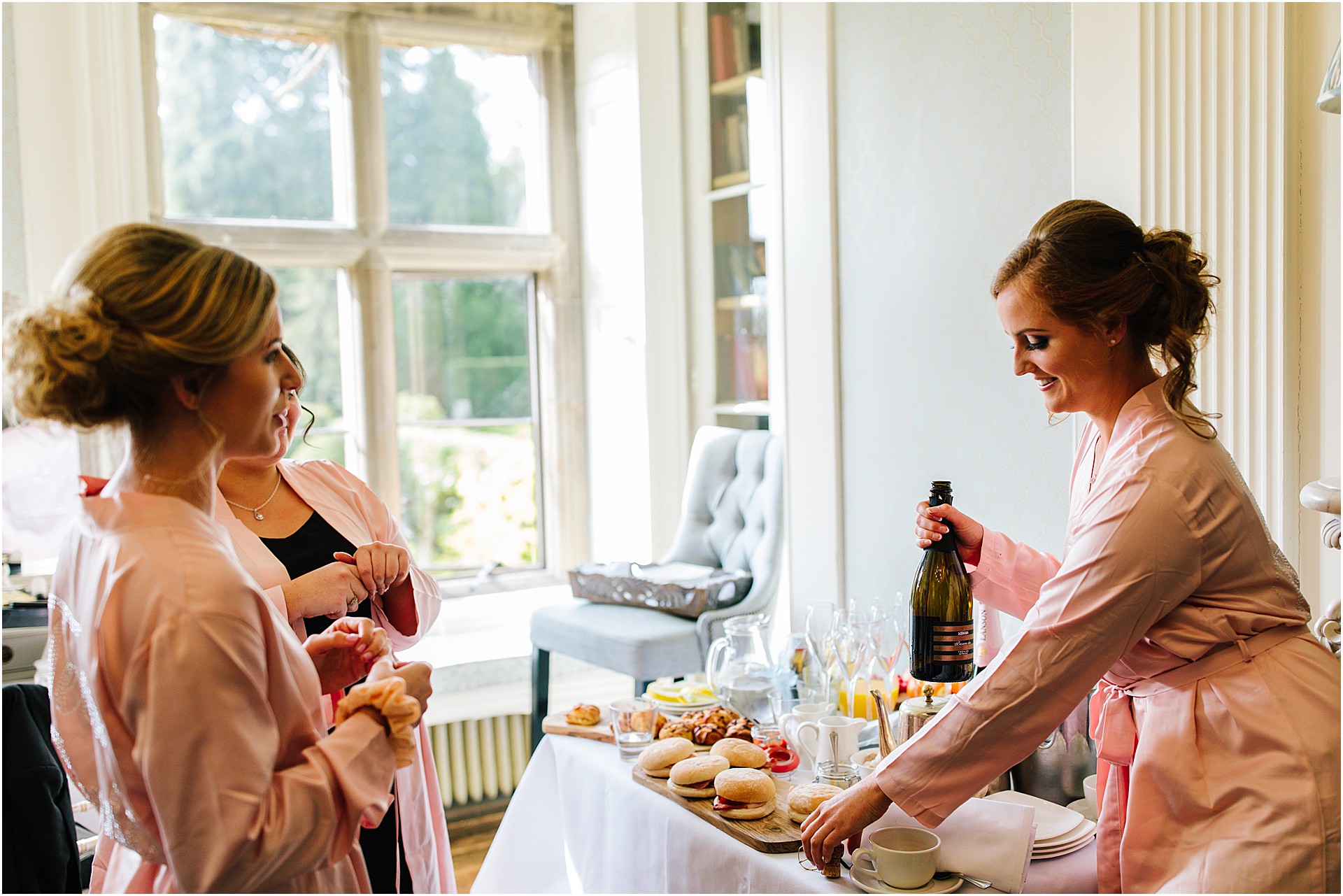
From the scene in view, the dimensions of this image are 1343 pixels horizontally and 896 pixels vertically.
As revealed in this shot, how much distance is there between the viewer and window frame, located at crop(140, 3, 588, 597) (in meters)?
4.09

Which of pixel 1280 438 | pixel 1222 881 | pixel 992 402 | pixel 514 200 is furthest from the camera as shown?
pixel 514 200

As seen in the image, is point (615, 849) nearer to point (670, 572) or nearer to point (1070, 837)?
point (1070, 837)

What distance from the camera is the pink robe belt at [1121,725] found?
132 centimetres

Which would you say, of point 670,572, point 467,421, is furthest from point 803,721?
point 467,421

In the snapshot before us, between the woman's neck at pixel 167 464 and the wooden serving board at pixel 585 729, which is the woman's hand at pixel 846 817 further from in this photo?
the woman's neck at pixel 167 464

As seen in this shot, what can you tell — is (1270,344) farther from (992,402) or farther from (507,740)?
(507,740)

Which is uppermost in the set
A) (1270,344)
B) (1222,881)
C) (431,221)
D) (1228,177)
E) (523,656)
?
(431,221)

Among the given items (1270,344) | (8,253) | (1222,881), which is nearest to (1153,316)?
(1222,881)

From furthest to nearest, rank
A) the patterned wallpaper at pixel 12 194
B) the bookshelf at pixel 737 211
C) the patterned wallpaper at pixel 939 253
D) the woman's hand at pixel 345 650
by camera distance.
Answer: the bookshelf at pixel 737 211, the patterned wallpaper at pixel 12 194, the patterned wallpaper at pixel 939 253, the woman's hand at pixel 345 650

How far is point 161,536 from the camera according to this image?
3.20ft

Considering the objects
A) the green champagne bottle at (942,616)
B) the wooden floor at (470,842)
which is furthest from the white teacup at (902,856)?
the wooden floor at (470,842)

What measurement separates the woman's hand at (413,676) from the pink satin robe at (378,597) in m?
0.46

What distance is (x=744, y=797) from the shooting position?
5.48 feet

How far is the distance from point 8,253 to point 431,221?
61.0 inches
